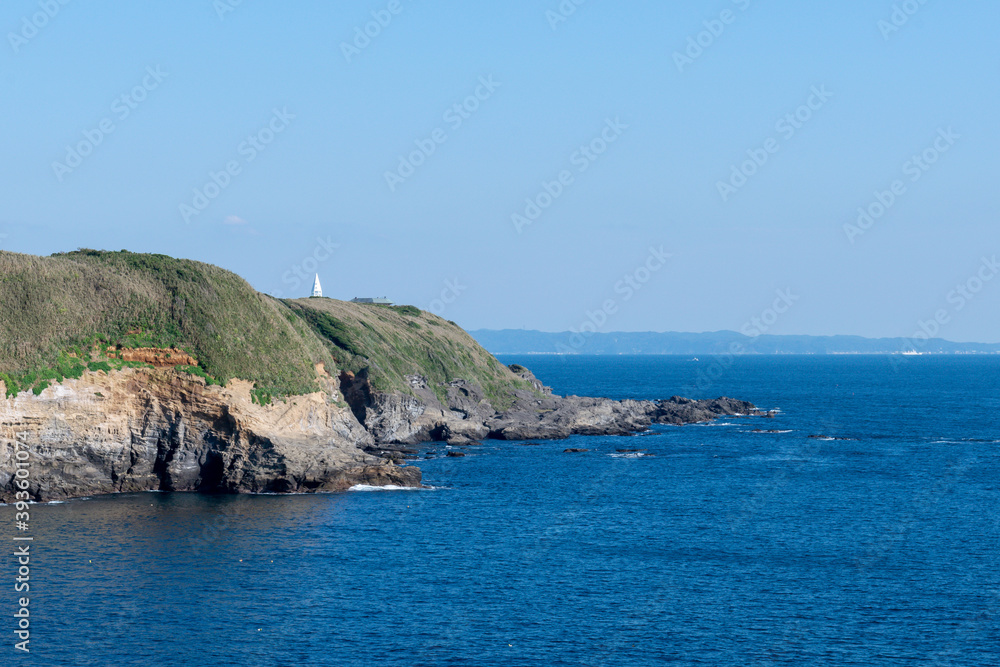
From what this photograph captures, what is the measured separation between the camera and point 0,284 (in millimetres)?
70562

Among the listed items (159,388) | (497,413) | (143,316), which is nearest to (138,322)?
(143,316)

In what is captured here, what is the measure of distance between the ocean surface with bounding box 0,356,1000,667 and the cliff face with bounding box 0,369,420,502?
2.87m

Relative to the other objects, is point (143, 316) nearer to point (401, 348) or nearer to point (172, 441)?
point (172, 441)

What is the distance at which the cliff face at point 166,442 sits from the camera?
214ft

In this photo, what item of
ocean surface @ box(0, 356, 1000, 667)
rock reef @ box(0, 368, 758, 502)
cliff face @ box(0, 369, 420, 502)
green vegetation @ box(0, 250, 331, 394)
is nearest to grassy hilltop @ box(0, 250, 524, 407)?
green vegetation @ box(0, 250, 331, 394)

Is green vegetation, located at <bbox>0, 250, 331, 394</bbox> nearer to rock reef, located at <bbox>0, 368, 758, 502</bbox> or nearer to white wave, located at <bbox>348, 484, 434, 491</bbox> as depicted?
rock reef, located at <bbox>0, 368, 758, 502</bbox>

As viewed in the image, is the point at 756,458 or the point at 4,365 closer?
the point at 4,365

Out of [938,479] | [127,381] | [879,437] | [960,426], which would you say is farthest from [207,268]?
[960,426]

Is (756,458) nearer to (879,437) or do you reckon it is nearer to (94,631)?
(879,437)

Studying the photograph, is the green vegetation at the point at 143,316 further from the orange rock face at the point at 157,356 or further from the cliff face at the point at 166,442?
the cliff face at the point at 166,442

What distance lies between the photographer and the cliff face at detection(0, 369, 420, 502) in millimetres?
65250

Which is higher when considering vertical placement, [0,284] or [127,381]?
[0,284]

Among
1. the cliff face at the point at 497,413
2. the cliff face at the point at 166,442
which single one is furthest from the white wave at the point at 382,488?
the cliff face at the point at 497,413

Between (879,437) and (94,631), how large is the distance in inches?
3752
